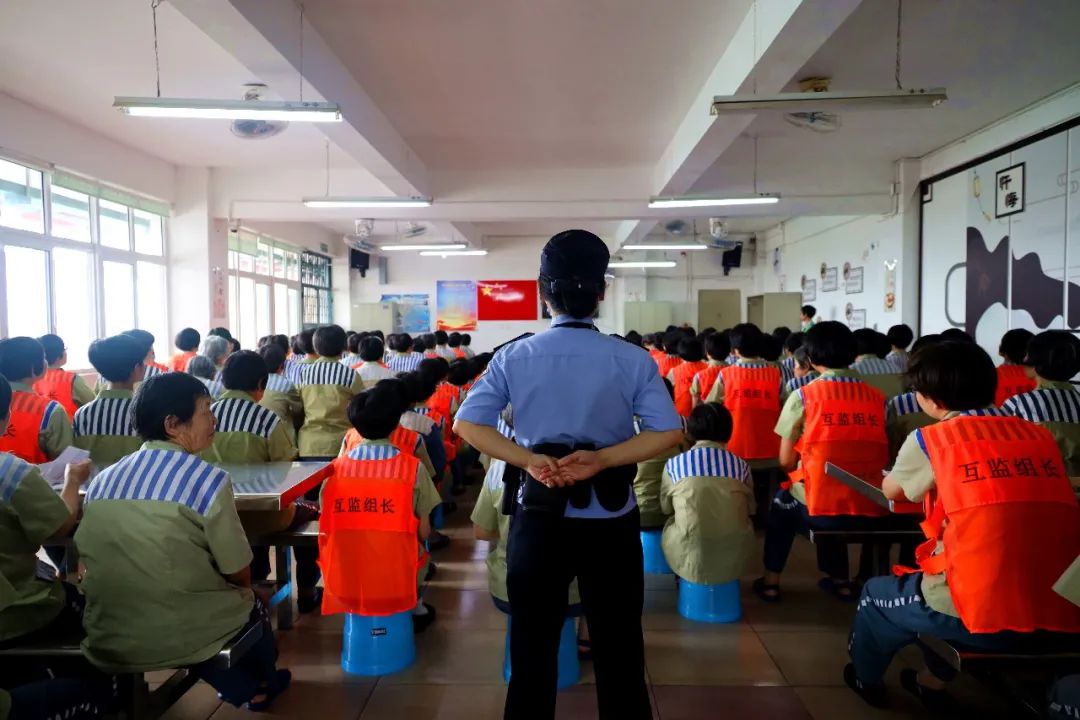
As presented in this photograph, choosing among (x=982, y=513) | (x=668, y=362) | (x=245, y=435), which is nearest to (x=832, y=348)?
(x=982, y=513)

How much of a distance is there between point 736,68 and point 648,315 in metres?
8.79

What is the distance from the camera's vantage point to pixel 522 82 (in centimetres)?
528

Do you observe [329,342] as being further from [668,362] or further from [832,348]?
[668,362]

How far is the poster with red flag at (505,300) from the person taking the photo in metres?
13.7

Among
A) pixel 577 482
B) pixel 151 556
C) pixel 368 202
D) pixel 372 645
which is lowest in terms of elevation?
pixel 372 645

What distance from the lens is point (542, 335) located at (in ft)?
5.33

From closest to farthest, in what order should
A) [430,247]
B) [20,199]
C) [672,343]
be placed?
[20,199]
[672,343]
[430,247]

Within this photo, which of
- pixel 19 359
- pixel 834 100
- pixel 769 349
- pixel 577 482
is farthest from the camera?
pixel 769 349

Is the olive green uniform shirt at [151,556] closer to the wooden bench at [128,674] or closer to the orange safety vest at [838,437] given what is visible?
the wooden bench at [128,674]

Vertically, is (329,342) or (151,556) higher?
(329,342)

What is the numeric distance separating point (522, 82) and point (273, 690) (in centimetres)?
458

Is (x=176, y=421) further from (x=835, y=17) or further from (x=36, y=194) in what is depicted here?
(x=36, y=194)

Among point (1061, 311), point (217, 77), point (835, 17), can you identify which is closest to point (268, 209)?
point (217, 77)

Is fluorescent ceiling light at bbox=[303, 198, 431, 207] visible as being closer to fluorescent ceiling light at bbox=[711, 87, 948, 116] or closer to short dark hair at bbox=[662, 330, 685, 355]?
short dark hair at bbox=[662, 330, 685, 355]
